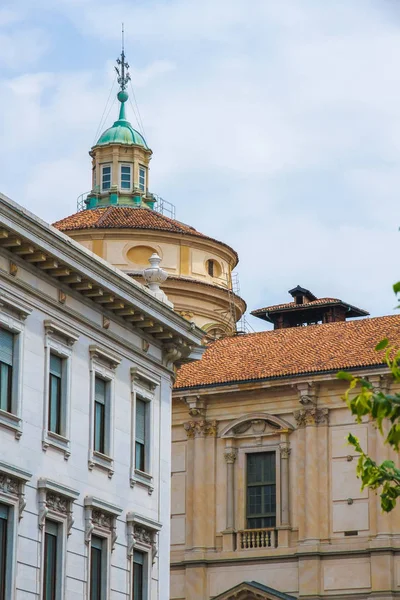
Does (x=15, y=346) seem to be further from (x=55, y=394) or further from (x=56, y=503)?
Result: (x=56, y=503)

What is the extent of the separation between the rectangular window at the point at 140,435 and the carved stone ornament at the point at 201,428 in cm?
2030

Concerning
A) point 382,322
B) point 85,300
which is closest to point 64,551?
point 85,300

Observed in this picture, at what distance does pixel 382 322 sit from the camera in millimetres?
64562

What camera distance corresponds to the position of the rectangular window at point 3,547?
33812 mm

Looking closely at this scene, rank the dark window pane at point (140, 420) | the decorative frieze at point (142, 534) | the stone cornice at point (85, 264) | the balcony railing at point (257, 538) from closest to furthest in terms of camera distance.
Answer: the stone cornice at point (85, 264), the decorative frieze at point (142, 534), the dark window pane at point (140, 420), the balcony railing at point (257, 538)

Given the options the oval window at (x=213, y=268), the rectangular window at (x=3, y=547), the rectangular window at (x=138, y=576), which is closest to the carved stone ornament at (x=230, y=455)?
the rectangular window at (x=138, y=576)

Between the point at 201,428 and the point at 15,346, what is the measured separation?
2705 centimetres

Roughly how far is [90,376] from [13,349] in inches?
138

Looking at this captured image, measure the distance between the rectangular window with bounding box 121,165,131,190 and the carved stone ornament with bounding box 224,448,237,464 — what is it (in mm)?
28758

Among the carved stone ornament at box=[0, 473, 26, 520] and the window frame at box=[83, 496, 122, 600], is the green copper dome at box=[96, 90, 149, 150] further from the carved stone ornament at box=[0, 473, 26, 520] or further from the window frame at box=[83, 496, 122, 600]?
the carved stone ornament at box=[0, 473, 26, 520]

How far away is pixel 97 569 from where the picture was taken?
37.9 m

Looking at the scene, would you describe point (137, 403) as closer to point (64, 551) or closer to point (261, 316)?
point (64, 551)

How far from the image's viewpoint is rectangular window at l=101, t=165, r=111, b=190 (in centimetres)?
8719

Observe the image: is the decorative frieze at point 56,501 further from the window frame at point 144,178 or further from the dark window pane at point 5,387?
the window frame at point 144,178
